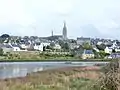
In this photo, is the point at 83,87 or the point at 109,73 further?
the point at 83,87

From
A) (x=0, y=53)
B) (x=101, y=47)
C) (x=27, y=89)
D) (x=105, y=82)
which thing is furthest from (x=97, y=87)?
(x=101, y=47)

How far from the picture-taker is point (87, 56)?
109 m

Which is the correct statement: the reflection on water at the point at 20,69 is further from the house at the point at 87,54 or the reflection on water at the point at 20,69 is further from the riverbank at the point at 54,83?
the house at the point at 87,54

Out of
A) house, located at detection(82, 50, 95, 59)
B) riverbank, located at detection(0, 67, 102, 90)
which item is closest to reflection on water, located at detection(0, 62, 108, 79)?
riverbank, located at detection(0, 67, 102, 90)

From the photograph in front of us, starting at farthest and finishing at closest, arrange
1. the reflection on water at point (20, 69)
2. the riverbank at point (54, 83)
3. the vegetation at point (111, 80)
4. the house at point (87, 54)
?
the house at point (87, 54), the reflection on water at point (20, 69), the riverbank at point (54, 83), the vegetation at point (111, 80)

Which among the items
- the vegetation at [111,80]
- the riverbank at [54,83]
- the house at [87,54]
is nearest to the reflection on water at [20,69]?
the riverbank at [54,83]

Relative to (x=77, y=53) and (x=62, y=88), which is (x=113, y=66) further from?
(x=77, y=53)

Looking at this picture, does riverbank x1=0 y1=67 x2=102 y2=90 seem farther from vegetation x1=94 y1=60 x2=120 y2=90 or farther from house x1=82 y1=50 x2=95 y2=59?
house x1=82 y1=50 x2=95 y2=59

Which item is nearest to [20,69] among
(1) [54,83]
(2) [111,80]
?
(1) [54,83]

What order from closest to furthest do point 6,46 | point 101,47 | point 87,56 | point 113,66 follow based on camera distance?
1. point 113,66
2. point 87,56
3. point 6,46
4. point 101,47

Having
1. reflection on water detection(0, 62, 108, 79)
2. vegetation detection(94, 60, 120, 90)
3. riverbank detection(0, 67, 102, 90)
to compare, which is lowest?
reflection on water detection(0, 62, 108, 79)

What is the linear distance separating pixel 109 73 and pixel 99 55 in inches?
3799

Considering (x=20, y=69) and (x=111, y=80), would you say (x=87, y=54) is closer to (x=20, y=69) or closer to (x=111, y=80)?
(x=20, y=69)

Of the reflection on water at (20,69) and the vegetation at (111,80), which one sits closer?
the vegetation at (111,80)
